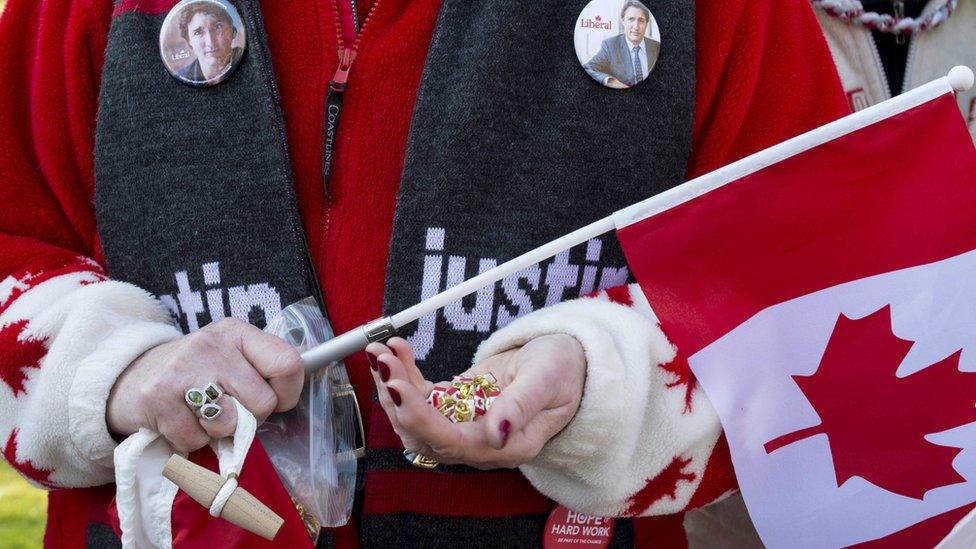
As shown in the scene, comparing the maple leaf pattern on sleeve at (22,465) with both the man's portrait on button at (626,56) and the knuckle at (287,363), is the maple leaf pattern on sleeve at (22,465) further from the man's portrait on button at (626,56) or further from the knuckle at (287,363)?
the man's portrait on button at (626,56)

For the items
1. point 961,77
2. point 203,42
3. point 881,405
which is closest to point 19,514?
point 203,42

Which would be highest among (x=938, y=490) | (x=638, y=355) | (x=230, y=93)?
(x=230, y=93)

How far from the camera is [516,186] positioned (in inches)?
58.0

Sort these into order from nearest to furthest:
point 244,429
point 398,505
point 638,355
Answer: point 244,429, point 638,355, point 398,505

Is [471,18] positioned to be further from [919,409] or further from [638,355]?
[919,409]

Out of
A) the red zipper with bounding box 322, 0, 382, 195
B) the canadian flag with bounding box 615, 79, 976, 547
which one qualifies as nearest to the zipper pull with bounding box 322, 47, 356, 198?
the red zipper with bounding box 322, 0, 382, 195

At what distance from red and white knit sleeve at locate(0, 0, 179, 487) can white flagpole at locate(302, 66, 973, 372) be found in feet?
0.83

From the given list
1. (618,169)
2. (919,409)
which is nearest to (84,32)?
(618,169)

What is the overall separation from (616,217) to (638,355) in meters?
0.18

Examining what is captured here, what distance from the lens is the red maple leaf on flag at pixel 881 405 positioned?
1.43 meters

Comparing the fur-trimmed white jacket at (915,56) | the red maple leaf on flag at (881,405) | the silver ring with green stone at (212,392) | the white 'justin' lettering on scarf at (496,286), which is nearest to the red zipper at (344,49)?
the white 'justin' lettering on scarf at (496,286)

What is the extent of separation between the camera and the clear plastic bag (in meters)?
1.38

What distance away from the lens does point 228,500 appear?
1190 mm

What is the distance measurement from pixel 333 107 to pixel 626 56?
41 centimetres
